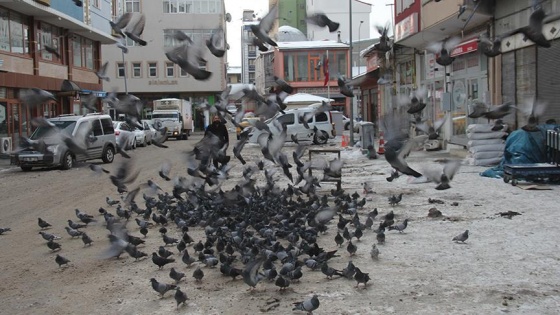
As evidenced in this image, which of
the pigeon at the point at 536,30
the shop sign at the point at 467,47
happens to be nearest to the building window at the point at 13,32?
the shop sign at the point at 467,47

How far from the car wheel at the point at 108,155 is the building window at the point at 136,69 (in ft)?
115

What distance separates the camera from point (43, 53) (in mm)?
29156

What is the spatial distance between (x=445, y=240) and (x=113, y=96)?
171 inches

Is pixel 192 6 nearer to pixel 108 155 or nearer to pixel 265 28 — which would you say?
pixel 108 155

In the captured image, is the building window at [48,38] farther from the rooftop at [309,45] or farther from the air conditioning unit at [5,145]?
the rooftop at [309,45]

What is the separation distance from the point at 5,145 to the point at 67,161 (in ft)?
19.5

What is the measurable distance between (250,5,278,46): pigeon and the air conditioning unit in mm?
19955

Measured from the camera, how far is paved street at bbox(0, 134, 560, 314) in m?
5.15

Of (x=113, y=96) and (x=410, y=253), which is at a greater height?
(x=113, y=96)

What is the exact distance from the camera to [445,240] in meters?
7.32

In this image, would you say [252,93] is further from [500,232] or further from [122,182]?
[500,232]

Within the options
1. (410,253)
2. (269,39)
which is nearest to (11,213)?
(269,39)

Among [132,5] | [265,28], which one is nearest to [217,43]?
[265,28]

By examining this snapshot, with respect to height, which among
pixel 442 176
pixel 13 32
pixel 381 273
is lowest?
pixel 381 273
